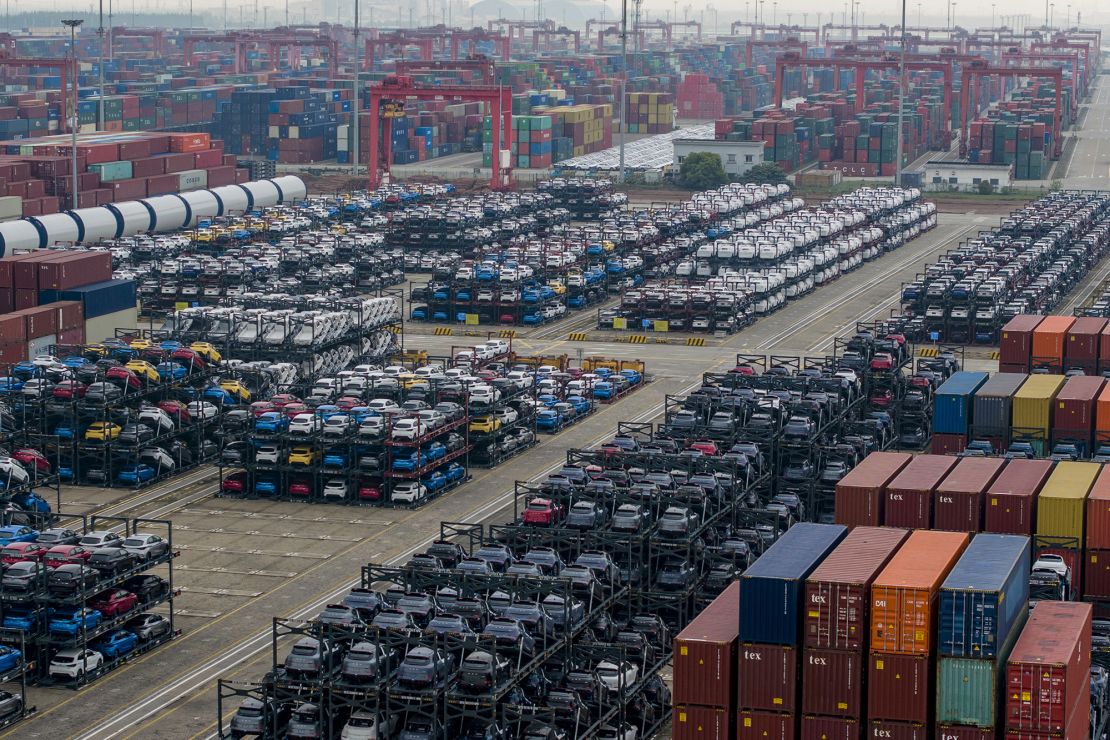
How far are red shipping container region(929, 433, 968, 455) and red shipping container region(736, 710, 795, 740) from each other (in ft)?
103

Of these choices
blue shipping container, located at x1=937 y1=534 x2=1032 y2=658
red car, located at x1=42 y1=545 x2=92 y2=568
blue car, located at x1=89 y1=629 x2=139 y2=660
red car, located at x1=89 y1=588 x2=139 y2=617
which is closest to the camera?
blue shipping container, located at x1=937 y1=534 x2=1032 y2=658

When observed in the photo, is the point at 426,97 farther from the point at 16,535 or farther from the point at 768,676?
the point at 768,676

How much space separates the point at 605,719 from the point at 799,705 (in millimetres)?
5422

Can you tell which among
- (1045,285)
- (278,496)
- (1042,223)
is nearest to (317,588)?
(278,496)

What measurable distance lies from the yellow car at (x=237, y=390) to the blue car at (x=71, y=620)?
3045 centimetres

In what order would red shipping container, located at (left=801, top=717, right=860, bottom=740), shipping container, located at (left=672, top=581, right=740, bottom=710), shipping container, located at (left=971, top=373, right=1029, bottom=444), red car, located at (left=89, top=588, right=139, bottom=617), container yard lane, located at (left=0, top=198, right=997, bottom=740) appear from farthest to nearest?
shipping container, located at (left=971, top=373, right=1029, bottom=444)
red car, located at (left=89, top=588, right=139, bottom=617)
container yard lane, located at (left=0, top=198, right=997, bottom=740)
shipping container, located at (left=672, top=581, right=740, bottom=710)
red shipping container, located at (left=801, top=717, right=860, bottom=740)

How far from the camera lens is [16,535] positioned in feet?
205

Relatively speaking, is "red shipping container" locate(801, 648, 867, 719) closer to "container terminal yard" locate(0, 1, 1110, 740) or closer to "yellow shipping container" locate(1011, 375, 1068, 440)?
"container terminal yard" locate(0, 1, 1110, 740)

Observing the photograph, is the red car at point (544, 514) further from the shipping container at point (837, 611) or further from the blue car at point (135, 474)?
the blue car at point (135, 474)

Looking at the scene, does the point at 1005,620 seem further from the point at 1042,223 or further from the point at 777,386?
the point at 1042,223

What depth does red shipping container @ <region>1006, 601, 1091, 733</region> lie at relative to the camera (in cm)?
4609

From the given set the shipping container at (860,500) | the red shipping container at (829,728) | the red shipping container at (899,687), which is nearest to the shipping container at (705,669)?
the red shipping container at (829,728)

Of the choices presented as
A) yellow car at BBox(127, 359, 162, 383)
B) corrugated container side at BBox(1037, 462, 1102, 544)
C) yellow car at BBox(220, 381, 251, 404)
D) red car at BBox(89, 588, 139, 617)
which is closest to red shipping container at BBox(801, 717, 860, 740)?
corrugated container side at BBox(1037, 462, 1102, 544)

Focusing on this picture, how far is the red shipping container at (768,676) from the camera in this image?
47844 mm
